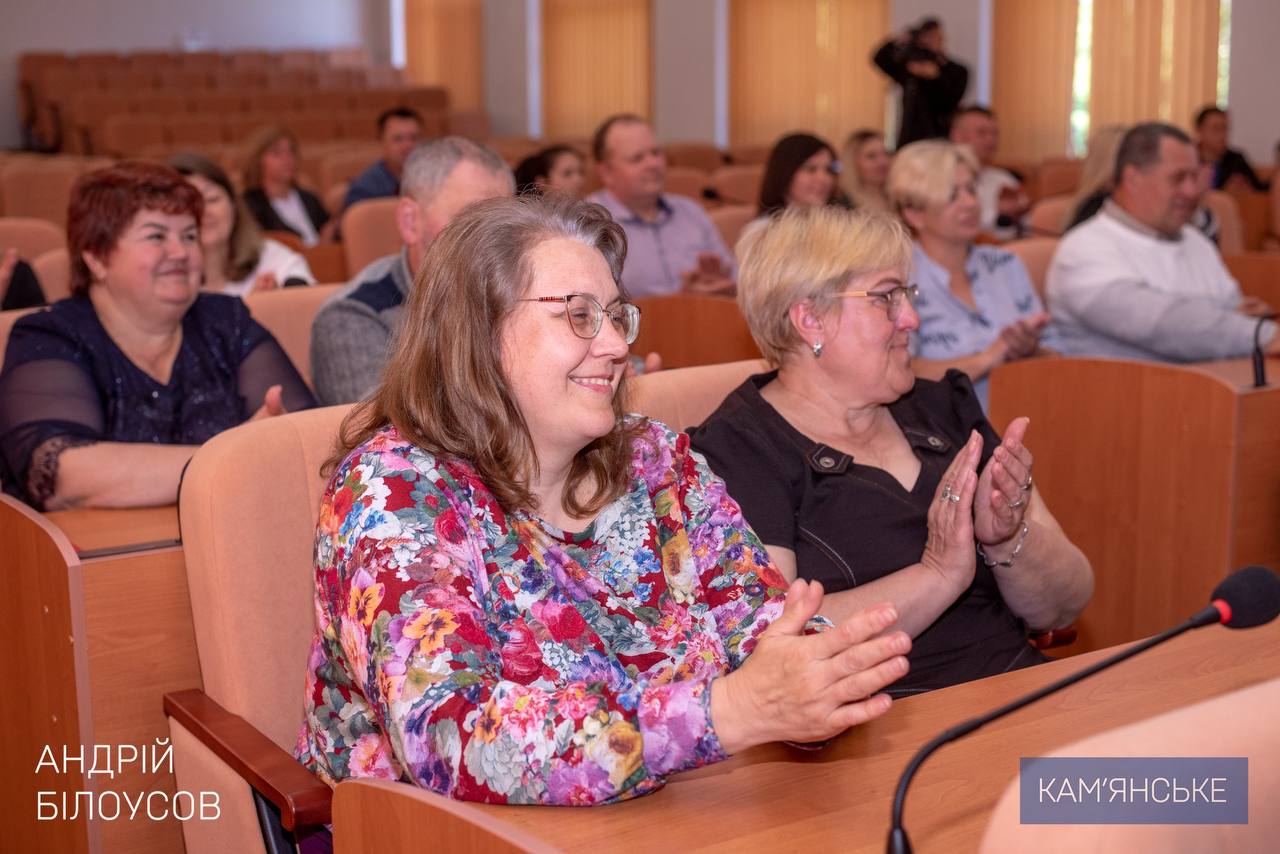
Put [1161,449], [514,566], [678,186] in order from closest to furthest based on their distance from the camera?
[514,566]
[1161,449]
[678,186]

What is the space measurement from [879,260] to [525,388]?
77 centimetres

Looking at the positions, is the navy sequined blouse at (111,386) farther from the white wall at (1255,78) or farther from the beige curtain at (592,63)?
the beige curtain at (592,63)

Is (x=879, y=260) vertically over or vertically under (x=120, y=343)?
over

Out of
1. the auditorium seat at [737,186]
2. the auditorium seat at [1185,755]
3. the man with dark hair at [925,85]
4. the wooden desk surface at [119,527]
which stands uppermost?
the man with dark hair at [925,85]

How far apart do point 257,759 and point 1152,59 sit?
351 inches

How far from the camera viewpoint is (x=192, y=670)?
6.47 ft

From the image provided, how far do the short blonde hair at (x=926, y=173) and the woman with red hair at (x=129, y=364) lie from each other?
1.69 m

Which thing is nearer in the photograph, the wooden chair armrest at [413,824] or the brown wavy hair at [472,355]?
the wooden chair armrest at [413,824]

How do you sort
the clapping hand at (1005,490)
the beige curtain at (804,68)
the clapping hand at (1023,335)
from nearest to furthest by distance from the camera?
the clapping hand at (1005,490), the clapping hand at (1023,335), the beige curtain at (804,68)

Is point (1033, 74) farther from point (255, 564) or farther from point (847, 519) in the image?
point (255, 564)

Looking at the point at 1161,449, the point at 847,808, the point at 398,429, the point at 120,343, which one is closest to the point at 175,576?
the point at 398,429

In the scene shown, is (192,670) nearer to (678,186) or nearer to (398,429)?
(398,429)

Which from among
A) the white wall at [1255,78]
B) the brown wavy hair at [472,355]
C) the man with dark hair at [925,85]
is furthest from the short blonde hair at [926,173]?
the white wall at [1255,78]

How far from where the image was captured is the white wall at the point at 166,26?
45.6 feet
